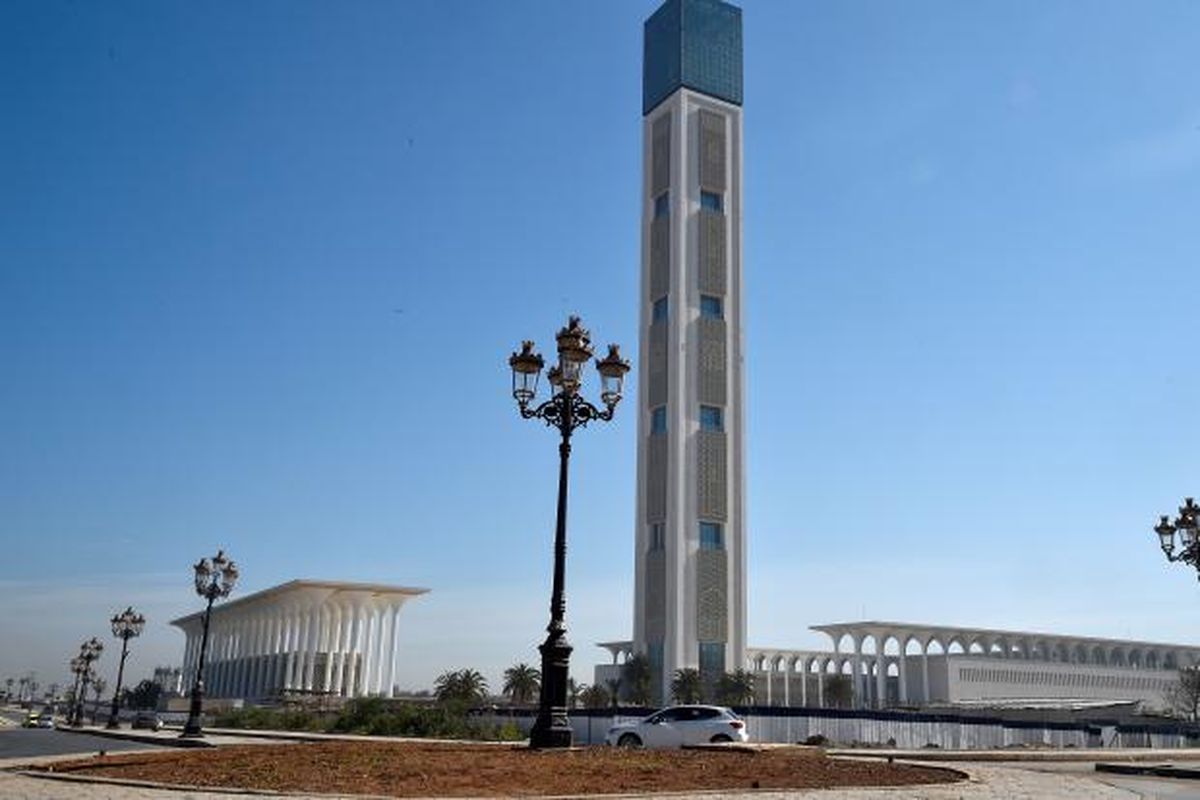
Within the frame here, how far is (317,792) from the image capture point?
1373 cm

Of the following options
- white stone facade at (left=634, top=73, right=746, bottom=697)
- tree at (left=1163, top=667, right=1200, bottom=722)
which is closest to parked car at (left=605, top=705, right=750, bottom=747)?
white stone facade at (left=634, top=73, right=746, bottom=697)

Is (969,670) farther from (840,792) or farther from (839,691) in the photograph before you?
(840,792)

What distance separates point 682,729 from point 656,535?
7286 cm

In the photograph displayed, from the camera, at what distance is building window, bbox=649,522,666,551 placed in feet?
332

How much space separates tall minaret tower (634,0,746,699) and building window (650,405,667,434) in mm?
116

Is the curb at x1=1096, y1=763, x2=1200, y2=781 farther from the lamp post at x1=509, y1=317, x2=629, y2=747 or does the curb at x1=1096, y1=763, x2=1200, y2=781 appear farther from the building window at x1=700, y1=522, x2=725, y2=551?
the building window at x1=700, y1=522, x2=725, y2=551

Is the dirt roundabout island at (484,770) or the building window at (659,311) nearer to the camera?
the dirt roundabout island at (484,770)

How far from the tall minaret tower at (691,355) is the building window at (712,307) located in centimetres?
14

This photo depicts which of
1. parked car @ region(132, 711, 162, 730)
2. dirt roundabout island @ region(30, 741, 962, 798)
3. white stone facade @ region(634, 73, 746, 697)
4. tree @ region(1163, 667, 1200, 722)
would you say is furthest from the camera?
Answer: tree @ region(1163, 667, 1200, 722)

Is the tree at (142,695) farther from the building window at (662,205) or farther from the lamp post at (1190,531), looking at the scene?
the lamp post at (1190,531)

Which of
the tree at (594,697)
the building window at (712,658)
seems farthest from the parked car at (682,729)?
the tree at (594,697)

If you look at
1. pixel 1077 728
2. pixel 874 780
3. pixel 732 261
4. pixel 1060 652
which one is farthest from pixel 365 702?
pixel 1060 652

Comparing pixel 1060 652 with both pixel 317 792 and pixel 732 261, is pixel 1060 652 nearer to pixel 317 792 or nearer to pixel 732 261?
pixel 732 261

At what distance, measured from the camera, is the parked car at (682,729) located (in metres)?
29.5
